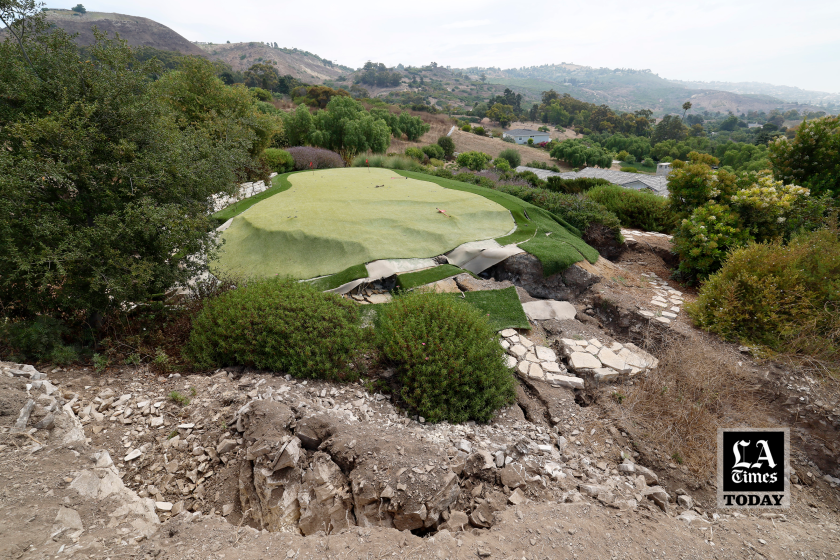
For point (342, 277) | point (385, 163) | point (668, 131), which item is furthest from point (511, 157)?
point (668, 131)

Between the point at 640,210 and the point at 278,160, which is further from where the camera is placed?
the point at 278,160

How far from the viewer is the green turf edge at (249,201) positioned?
30.4 ft

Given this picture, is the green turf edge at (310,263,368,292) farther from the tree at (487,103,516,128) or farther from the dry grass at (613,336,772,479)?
the tree at (487,103,516,128)

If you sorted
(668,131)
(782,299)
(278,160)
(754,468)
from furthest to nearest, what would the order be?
(668,131) < (278,160) < (782,299) < (754,468)

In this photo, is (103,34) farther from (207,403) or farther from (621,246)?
(621,246)

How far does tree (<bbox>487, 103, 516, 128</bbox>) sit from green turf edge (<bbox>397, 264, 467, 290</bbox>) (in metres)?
83.6

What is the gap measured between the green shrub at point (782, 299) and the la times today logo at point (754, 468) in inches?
65.0

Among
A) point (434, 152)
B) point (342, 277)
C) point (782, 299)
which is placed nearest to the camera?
point (782, 299)

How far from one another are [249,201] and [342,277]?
5.12 m

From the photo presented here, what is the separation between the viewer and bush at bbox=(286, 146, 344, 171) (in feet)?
50.3

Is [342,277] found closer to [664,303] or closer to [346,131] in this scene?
[664,303]

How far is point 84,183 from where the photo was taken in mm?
4531

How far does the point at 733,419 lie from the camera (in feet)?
15.4

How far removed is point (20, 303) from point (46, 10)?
3.78 metres
